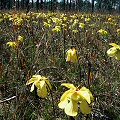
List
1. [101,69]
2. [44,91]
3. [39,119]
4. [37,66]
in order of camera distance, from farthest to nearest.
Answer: [101,69] → [37,66] → [39,119] → [44,91]

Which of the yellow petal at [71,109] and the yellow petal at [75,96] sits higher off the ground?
the yellow petal at [75,96]

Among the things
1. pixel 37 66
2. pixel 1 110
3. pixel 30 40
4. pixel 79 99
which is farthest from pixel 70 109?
pixel 30 40

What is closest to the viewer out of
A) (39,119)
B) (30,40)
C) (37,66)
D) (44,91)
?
(44,91)

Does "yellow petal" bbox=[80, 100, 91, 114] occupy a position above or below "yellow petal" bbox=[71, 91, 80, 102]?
below

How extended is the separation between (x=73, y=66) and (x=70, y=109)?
6.39 ft

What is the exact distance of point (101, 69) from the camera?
2.82m

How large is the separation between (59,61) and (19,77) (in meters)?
0.78

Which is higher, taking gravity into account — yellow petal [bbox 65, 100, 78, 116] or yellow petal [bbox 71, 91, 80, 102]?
yellow petal [bbox 71, 91, 80, 102]

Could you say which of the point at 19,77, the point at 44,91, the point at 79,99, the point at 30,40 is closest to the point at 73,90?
the point at 79,99

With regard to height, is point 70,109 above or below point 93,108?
above

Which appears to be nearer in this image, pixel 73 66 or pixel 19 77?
pixel 19 77

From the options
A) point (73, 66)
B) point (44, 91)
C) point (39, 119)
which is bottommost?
point (39, 119)

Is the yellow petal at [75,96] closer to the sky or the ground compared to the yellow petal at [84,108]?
closer to the sky

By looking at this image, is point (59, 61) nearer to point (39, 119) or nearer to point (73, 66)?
point (73, 66)
